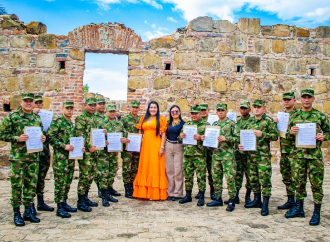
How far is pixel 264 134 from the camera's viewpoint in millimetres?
4785

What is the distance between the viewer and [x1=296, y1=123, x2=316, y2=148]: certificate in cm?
423

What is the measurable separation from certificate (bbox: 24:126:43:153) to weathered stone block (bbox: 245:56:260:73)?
5.68 m

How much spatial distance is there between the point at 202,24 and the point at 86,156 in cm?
494

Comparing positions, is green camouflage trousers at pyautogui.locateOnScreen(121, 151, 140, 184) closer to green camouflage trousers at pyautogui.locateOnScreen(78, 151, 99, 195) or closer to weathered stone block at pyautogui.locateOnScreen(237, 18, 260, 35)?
green camouflage trousers at pyautogui.locateOnScreen(78, 151, 99, 195)

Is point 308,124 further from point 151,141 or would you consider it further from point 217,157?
point 151,141

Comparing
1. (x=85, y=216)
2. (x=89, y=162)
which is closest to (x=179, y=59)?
(x=89, y=162)

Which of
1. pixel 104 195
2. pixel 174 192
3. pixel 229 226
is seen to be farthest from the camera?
pixel 174 192

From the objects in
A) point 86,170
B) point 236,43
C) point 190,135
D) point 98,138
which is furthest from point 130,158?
point 236,43

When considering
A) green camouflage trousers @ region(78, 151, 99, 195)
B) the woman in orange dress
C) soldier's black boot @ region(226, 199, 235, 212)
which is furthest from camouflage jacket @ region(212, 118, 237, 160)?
green camouflage trousers @ region(78, 151, 99, 195)

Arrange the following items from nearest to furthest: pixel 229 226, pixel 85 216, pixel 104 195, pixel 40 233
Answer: pixel 40 233 → pixel 229 226 → pixel 85 216 → pixel 104 195

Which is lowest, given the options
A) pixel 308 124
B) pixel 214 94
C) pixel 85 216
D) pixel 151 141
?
pixel 85 216

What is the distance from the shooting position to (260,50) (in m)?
7.97

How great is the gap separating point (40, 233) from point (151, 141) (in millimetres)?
2592

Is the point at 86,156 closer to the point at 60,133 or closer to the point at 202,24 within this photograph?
the point at 60,133
